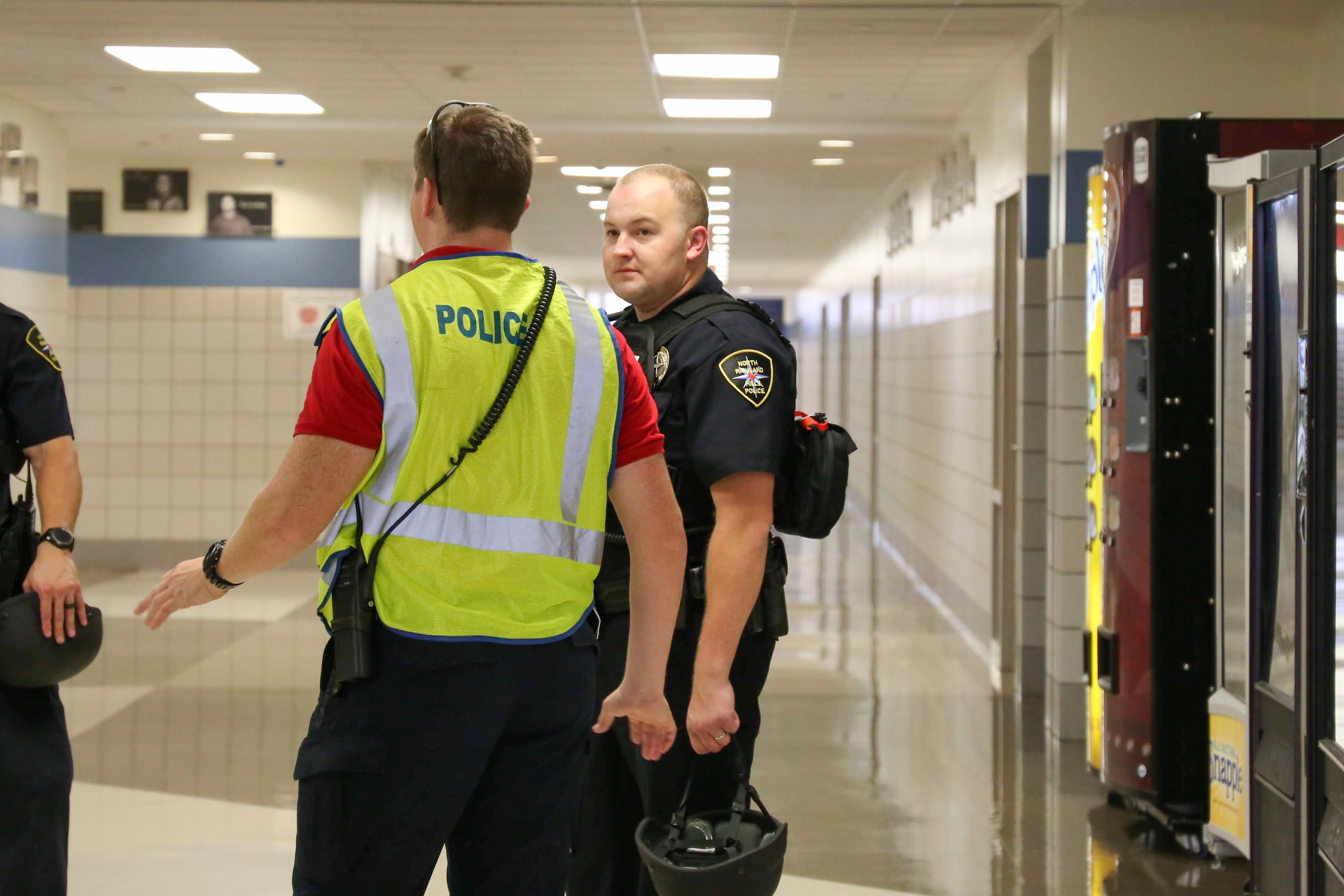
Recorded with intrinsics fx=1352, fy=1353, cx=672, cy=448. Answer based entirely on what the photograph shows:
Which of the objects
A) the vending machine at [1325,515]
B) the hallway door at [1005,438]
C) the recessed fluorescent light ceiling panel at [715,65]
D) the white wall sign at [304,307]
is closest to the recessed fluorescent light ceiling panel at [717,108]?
the recessed fluorescent light ceiling panel at [715,65]

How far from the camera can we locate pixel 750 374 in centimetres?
208

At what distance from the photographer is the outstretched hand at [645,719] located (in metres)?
1.86

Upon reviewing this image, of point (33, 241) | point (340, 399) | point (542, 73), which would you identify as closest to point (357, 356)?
point (340, 399)

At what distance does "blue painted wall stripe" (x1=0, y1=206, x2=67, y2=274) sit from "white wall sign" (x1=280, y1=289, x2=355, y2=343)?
4.93 feet

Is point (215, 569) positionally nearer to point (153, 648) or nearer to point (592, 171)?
point (153, 648)

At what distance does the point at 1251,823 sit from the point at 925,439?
6.12m

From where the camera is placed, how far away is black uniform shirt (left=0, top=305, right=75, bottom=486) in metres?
2.45

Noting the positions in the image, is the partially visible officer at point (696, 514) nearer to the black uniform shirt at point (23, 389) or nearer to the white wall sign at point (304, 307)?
the black uniform shirt at point (23, 389)

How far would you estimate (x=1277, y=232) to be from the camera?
297 cm

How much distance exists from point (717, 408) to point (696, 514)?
0.65ft

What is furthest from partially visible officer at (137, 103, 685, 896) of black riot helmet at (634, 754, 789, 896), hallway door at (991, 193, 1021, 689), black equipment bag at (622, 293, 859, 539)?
hallway door at (991, 193, 1021, 689)

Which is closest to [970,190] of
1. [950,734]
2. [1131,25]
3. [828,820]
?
[1131,25]

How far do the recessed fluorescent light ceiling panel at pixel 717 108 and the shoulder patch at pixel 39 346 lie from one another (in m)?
5.13

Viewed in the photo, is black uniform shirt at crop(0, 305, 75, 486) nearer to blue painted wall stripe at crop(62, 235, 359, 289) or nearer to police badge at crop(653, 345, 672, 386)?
police badge at crop(653, 345, 672, 386)
